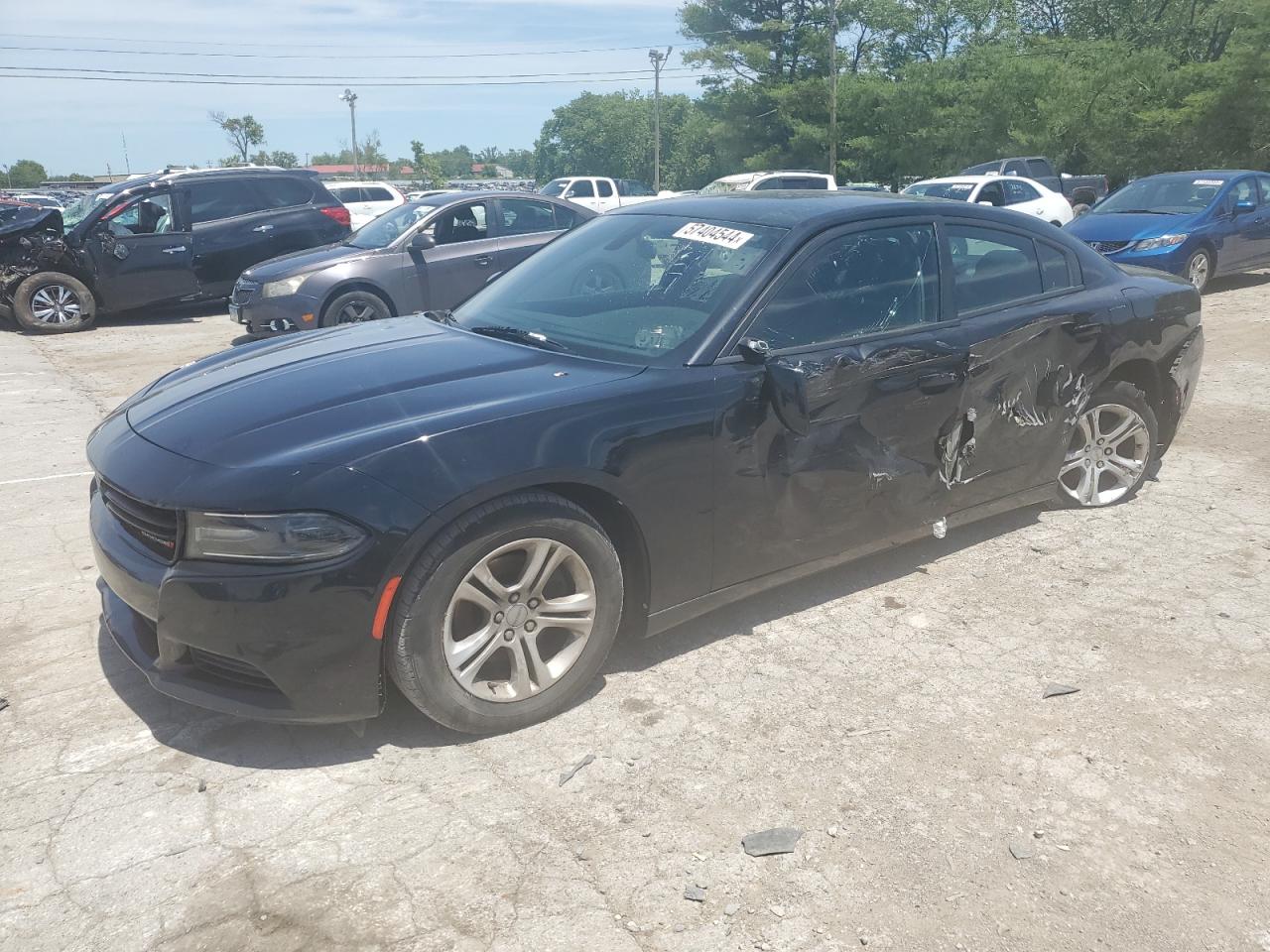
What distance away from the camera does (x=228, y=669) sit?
9.65 ft

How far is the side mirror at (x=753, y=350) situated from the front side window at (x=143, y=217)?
38.1 ft

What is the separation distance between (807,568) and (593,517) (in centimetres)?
101

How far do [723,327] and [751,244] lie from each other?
1.50 feet

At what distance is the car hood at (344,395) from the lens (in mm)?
2986

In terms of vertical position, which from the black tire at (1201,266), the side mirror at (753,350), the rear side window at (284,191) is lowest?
the black tire at (1201,266)

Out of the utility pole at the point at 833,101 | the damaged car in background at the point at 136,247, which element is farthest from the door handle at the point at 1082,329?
the utility pole at the point at 833,101

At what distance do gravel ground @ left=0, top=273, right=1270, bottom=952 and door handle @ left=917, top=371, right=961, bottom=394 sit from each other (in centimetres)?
89

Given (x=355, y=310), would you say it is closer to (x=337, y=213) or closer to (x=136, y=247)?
(x=136, y=247)

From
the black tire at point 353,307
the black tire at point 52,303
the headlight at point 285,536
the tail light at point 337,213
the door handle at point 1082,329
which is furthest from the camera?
the tail light at point 337,213

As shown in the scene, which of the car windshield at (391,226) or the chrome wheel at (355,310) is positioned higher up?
the car windshield at (391,226)

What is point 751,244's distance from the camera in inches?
151

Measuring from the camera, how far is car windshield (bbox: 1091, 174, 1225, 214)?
490 inches

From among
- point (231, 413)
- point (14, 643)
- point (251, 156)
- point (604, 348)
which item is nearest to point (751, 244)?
point (604, 348)

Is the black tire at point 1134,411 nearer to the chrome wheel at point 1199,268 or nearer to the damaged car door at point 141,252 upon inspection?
the chrome wheel at point 1199,268
